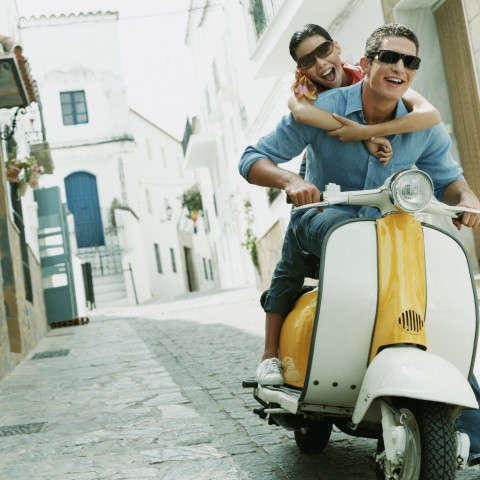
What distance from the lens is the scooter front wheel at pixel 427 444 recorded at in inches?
105

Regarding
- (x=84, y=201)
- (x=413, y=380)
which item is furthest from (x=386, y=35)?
(x=84, y=201)

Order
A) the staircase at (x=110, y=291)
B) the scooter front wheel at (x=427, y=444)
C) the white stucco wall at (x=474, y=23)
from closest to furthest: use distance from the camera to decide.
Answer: the scooter front wheel at (x=427, y=444), the white stucco wall at (x=474, y=23), the staircase at (x=110, y=291)

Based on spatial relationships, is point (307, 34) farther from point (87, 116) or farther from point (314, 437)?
point (87, 116)

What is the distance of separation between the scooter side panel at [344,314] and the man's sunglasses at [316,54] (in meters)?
0.91

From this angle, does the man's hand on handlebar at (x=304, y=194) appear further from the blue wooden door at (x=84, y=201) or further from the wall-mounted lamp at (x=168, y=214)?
the wall-mounted lamp at (x=168, y=214)

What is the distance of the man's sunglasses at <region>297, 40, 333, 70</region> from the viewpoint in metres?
3.69

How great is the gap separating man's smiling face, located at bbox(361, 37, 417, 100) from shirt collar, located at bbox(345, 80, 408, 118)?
0.33 ft

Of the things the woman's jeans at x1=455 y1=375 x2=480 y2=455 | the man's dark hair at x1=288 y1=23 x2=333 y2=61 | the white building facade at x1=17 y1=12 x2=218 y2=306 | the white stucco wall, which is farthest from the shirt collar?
the white building facade at x1=17 y1=12 x2=218 y2=306

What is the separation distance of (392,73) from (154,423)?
9.43 ft

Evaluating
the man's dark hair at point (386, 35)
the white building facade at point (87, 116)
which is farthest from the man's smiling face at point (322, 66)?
the white building facade at point (87, 116)

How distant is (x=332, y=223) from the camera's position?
3303 mm

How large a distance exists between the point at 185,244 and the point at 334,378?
38450mm

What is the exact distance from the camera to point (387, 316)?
302 centimetres

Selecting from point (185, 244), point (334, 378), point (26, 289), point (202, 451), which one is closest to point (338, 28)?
point (26, 289)
